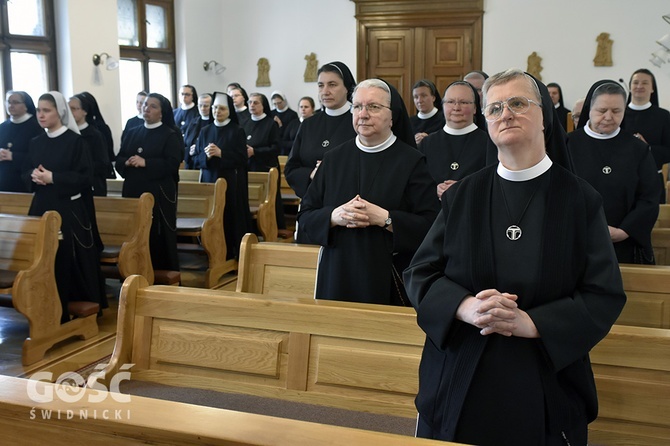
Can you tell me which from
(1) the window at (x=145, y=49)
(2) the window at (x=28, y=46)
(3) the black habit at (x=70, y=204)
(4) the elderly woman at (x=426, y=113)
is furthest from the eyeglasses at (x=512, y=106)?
(1) the window at (x=145, y=49)

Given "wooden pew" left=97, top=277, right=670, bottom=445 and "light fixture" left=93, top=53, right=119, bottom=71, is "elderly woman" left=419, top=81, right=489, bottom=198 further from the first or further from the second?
"light fixture" left=93, top=53, right=119, bottom=71

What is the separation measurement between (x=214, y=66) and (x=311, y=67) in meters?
1.94

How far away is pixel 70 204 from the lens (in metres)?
5.49

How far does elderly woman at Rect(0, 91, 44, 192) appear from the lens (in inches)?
268

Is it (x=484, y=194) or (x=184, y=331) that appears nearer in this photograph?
(x=484, y=194)

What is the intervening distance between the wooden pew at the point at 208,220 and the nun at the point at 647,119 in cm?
406

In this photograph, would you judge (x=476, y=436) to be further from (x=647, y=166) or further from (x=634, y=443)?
(x=647, y=166)

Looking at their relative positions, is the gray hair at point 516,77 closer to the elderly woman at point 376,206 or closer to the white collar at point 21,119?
the elderly woman at point 376,206

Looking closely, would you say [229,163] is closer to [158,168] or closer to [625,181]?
[158,168]

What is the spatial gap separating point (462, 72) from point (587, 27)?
228cm

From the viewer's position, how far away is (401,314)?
255cm

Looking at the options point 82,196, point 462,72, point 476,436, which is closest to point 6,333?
point 82,196

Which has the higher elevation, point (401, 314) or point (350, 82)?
point (350, 82)

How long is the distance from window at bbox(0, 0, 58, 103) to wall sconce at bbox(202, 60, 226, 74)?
3.84 m
